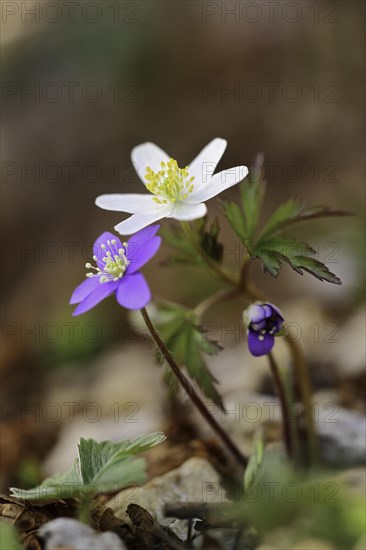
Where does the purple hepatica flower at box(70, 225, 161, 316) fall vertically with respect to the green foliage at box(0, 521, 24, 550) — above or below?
above

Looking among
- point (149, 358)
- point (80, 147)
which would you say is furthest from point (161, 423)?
point (80, 147)

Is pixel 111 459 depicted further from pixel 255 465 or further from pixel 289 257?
pixel 289 257

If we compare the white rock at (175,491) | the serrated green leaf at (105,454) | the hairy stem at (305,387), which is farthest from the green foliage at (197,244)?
the white rock at (175,491)

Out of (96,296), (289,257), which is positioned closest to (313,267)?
(289,257)

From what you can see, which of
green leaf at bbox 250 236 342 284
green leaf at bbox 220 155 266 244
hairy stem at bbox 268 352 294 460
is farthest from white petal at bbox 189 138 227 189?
hairy stem at bbox 268 352 294 460

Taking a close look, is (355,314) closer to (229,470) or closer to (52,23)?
(229,470)

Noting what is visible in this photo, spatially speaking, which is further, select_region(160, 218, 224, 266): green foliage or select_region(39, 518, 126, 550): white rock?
select_region(160, 218, 224, 266): green foliage

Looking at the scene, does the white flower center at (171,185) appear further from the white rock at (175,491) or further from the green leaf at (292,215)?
the white rock at (175,491)

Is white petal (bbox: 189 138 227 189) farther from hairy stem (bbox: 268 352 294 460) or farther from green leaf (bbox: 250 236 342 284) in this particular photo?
hairy stem (bbox: 268 352 294 460)
